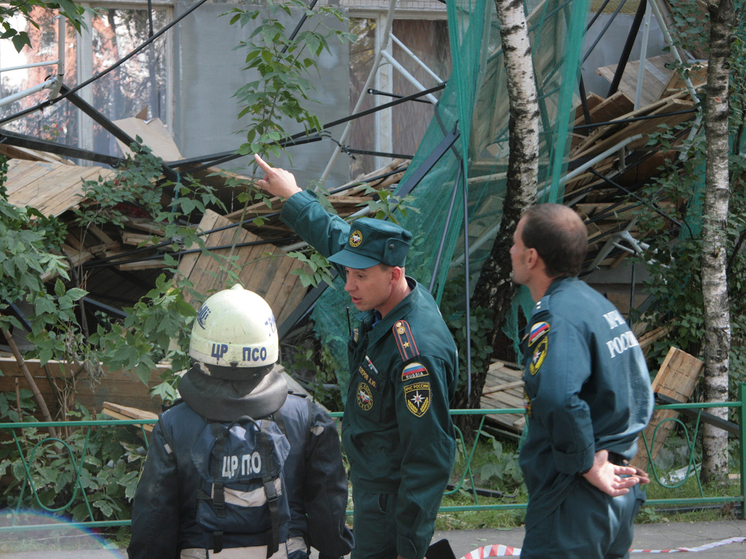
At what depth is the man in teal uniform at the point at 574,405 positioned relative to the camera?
1.99 meters

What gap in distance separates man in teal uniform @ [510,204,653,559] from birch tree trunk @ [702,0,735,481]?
361 cm

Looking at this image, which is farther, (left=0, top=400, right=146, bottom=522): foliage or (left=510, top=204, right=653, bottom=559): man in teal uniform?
(left=0, top=400, right=146, bottom=522): foliage

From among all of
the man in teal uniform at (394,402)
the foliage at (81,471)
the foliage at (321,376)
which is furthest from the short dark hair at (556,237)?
the foliage at (321,376)

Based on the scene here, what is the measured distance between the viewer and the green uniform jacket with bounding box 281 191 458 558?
7.41 ft

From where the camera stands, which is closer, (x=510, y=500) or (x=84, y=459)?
(x=84, y=459)

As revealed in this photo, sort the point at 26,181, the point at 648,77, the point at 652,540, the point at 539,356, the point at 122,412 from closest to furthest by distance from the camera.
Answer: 1. the point at 539,356
2. the point at 652,540
3. the point at 122,412
4. the point at 26,181
5. the point at 648,77

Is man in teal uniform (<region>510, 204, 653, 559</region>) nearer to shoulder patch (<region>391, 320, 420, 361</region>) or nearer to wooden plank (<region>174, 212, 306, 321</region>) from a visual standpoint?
shoulder patch (<region>391, 320, 420, 361</region>)

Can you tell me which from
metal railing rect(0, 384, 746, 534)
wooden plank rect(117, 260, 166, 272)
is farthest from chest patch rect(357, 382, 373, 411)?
wooden plank rect(117, 260, 166, 272)

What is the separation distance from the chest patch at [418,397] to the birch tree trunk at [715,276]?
12.9ft

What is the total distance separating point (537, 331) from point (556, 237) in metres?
0.32

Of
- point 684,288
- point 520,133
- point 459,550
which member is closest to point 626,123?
point 684,288

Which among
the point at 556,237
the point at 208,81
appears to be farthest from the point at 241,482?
the point at 208,81

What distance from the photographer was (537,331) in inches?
83.2

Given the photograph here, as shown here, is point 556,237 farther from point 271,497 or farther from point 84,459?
point 84,459
